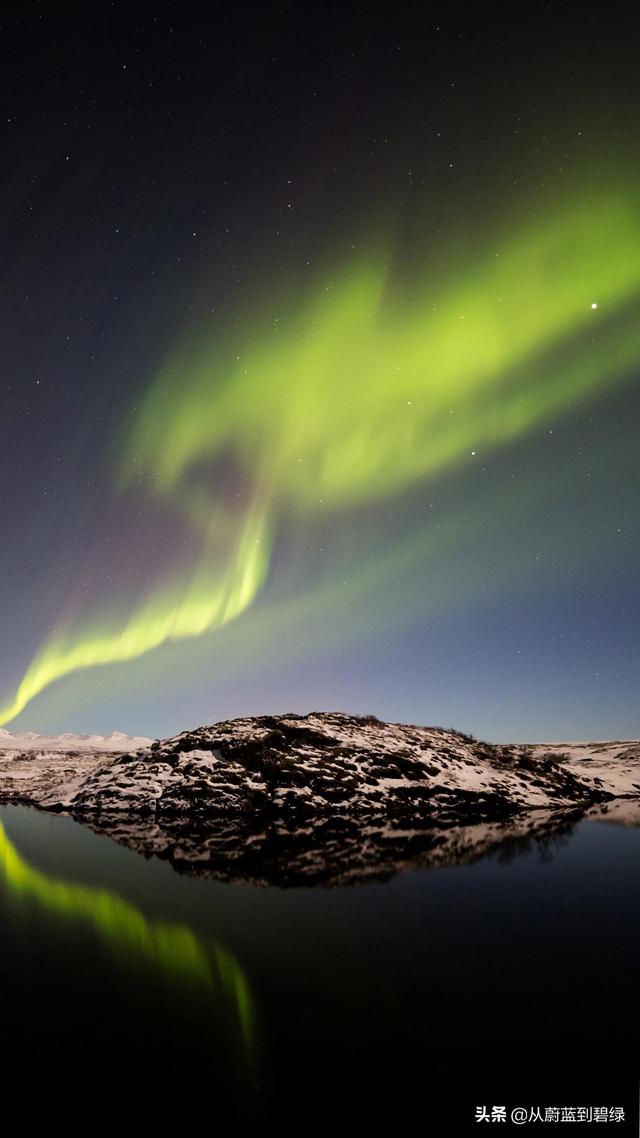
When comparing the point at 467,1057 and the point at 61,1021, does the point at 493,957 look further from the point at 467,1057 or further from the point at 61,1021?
the point at 61,1021

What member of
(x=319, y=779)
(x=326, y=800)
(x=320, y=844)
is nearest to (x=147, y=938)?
(x=320, y=844)

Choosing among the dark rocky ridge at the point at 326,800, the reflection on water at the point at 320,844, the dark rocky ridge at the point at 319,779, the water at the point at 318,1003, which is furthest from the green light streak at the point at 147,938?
the dark rocky ridge at the point at 319,779

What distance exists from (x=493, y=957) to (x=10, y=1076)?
1214 centimetres

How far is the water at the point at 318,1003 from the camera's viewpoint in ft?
26.1

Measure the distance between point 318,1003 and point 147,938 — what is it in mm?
7054

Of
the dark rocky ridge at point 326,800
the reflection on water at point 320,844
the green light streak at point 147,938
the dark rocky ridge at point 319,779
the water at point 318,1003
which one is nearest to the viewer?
the water at point 318,1003

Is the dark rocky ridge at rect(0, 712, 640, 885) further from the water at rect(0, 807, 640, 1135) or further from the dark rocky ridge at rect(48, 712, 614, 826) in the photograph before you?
the water at rect(0, 807, 640, 1135)

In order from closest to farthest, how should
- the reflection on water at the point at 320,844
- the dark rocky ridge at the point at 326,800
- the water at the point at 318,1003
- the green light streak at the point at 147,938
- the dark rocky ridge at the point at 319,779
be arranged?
the water at the point at 318,1003
the green light streak at the point at 147,938
the reflection on water at the point at 320,844
the dark rocky ridge at the point at 326,800
the dark rocky ridge at the point at 319,779

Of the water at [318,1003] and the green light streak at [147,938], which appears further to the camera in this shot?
the green light streak at [147,938]

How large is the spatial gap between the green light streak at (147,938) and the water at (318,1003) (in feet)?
0.26

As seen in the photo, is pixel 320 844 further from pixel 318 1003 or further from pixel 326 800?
pixel 318 1003

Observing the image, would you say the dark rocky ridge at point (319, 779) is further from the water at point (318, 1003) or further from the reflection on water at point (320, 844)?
the water at point (318, 1003)

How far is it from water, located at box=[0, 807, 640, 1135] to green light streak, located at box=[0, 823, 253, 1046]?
0.26ft

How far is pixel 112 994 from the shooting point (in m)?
11.2
